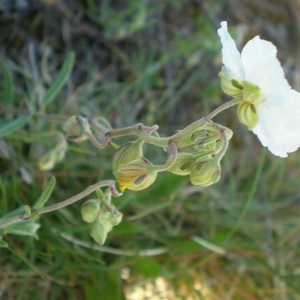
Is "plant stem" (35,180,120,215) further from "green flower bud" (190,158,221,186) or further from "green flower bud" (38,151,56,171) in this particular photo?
"green flower bud" (38,151,56,171)

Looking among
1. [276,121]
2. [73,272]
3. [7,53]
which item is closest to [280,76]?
[276,121]

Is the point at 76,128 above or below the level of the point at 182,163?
above

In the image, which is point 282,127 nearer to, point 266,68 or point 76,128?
point 266,68

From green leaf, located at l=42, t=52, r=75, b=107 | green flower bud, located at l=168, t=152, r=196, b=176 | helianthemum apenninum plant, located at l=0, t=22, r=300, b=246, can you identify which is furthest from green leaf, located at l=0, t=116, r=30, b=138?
green flower bud, located at l=168, t=152, r=196, b=176

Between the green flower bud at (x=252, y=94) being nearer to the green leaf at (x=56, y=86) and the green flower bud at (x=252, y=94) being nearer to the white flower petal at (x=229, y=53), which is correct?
the white flower petal at (x=229, y=53)

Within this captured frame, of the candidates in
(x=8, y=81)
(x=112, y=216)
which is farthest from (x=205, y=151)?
(x=8, y=81)

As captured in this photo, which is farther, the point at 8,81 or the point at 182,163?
the point at 8,81

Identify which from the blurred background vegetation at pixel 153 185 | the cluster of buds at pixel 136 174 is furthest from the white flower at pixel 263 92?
the blurred background vegetation at pixel 153 185
